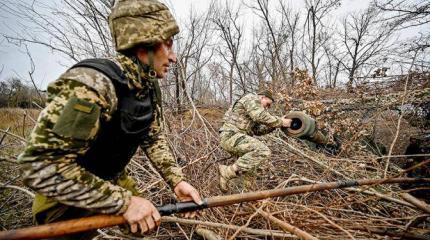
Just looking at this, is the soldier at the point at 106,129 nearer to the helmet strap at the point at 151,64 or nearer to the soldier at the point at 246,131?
the helmet strap at the point at 151,64

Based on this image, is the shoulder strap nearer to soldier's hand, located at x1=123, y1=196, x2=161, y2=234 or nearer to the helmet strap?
the helmet strap

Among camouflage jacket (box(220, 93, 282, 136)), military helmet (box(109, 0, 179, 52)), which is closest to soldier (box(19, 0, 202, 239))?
military helmet (box(109, 0, 179, 52))

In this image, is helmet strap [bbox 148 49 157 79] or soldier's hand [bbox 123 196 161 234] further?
helmet strap [bbox 148 49 157 79]

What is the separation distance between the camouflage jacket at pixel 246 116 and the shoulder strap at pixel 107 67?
3.52 m

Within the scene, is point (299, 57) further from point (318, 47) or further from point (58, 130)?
point (58, 130)

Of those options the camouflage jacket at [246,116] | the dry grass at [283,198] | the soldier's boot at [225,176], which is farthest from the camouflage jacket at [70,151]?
the camouflage jacket at [246,116]

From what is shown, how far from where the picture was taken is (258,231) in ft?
8.61

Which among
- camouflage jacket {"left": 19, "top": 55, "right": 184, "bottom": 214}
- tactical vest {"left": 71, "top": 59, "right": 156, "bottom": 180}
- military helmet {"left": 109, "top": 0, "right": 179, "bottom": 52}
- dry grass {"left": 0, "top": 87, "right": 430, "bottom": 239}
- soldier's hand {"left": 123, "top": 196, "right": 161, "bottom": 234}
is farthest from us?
dry grass {"left": 0, "top": 87, "right": 430, "bottom": 239}

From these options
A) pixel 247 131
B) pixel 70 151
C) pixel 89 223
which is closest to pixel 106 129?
pixel 70 151

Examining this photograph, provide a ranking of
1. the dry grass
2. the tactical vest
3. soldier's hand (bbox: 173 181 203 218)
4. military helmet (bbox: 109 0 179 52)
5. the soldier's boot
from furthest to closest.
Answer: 1. the soldier's boot
2. the dry grass
3. soldier's hand (bbox: 173 181 203 218)
4. military helmet (bbox: 109 0 179 52)
5. the tactical vest

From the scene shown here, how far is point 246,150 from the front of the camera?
479 cm

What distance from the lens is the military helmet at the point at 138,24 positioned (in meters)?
1.70

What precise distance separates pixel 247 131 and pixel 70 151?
4.12m

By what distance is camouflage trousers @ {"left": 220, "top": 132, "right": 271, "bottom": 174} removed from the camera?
15.3 feet
